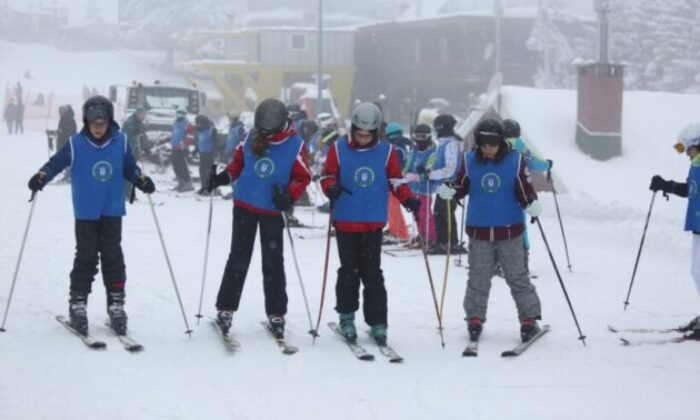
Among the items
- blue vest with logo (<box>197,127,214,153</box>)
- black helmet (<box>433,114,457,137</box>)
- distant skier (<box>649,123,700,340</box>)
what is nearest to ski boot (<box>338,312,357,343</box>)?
distant skier (<box>649,123,700,340</box>)

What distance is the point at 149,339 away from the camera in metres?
7.27

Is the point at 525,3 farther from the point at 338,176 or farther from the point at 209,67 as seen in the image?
the point at 338,176

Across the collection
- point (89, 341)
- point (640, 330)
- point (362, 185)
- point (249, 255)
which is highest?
point (362, 185)

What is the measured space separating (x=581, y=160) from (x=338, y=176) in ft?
42.2

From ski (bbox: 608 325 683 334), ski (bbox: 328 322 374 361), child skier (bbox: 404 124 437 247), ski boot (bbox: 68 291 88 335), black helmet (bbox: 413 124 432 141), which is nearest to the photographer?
ski (bbox: 328 322 374 361)

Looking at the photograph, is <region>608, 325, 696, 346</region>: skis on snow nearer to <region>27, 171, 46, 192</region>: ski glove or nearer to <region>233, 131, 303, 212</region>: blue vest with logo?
<region>233, 131, 303, 212</region>: blue vest with logo

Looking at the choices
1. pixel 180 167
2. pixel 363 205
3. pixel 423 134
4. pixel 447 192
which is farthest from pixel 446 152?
pixel 180 167

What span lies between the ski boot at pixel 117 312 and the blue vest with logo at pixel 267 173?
1.15 meters

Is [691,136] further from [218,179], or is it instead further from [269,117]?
[218,179]

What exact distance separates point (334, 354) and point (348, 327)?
35 cm

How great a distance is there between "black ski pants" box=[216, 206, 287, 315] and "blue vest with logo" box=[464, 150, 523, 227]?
57.0 inches

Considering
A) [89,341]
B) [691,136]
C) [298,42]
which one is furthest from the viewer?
[298,42]

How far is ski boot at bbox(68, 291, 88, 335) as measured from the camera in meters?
7.17

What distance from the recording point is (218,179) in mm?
7250
